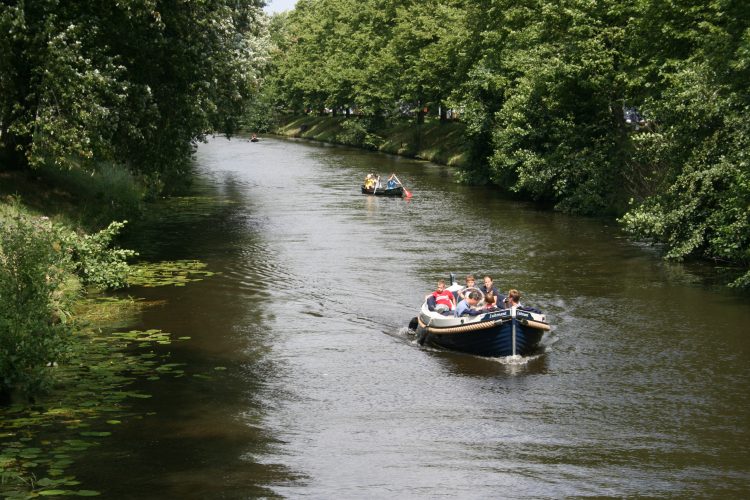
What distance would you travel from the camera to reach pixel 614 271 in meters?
31.5

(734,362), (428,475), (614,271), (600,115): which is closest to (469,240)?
(614,271)

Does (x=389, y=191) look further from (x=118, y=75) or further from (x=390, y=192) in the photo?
(x=118, y=75)

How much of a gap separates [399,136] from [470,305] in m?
67.8

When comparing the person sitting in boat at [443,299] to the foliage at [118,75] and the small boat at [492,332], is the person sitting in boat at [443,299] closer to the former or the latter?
the small boat at [492,332]

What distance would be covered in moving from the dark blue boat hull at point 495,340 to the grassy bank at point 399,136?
128 ft

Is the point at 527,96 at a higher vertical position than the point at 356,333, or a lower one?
higher

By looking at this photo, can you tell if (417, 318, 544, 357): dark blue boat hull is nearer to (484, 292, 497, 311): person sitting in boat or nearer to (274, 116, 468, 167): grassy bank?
(484, 292, 497, 311): person sitting in boat

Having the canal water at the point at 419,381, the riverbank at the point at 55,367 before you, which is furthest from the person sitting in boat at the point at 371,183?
the riverbank at the point at 55,367

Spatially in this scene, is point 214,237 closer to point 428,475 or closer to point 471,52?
point 428,475

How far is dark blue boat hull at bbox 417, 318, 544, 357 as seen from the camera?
21.6m

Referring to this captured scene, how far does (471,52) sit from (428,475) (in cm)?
5478

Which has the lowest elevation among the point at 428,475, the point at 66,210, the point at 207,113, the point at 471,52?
the point at 428,475

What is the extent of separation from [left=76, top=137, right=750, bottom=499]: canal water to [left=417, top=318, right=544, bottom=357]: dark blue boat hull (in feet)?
1.03

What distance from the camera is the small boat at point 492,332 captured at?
70.7ft
